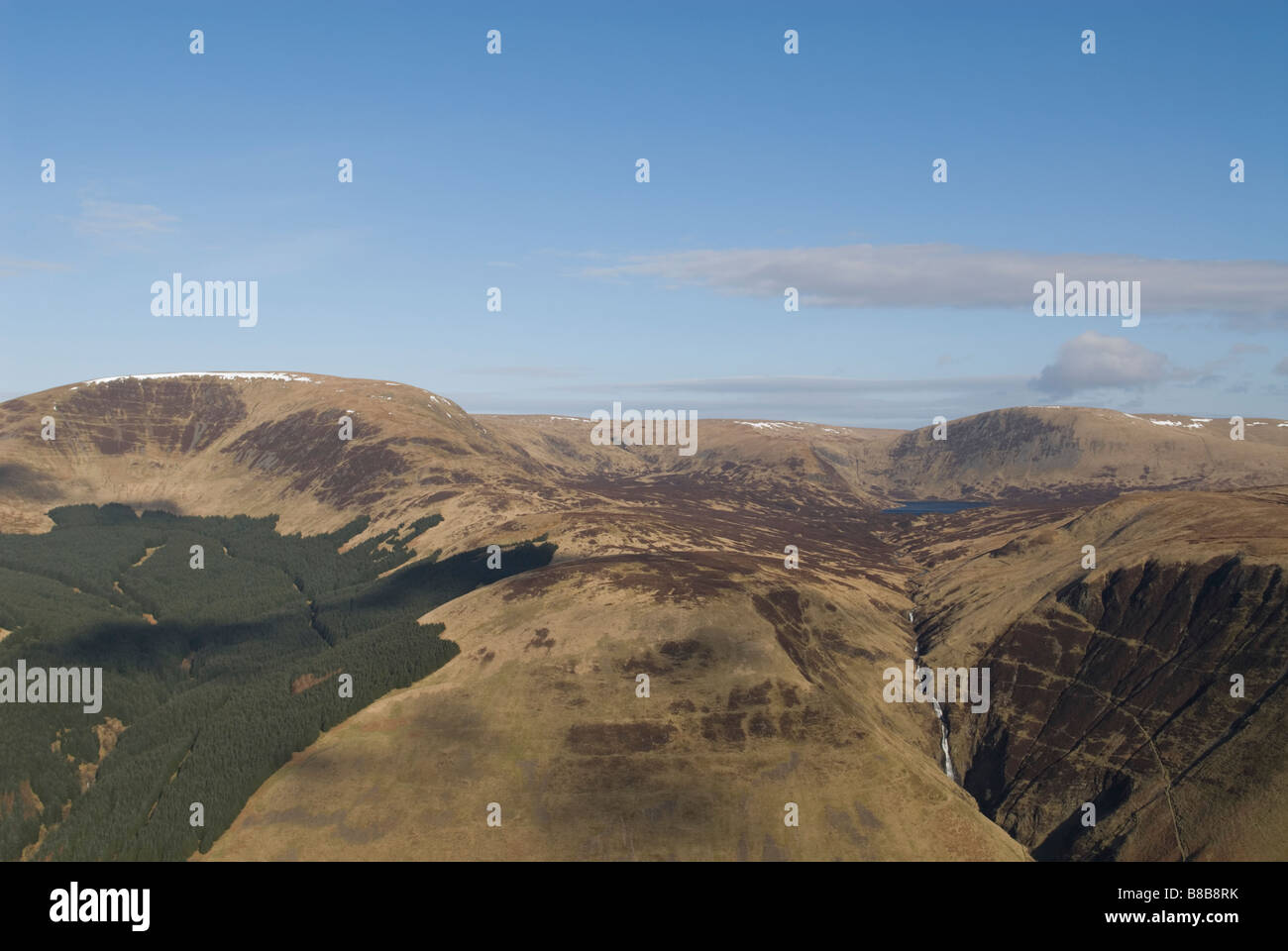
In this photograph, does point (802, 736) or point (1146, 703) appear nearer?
point (802, 736)

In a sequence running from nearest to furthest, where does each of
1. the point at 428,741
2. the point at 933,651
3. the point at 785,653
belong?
the point at 428,741
the point at 785,653
the point at 933,651

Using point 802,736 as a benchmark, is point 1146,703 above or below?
above

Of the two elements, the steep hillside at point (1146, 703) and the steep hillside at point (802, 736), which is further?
the steep hillside at point (802, 736)

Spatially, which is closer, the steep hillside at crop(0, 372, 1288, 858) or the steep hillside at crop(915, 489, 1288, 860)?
the steep hillside at crop(915, 489, 1288, 860)

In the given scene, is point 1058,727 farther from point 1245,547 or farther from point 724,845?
point 724,845
